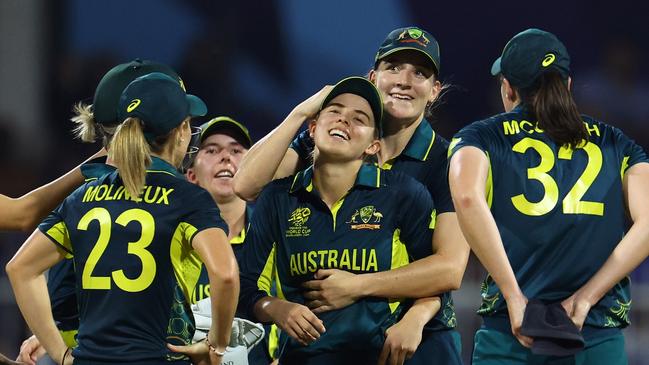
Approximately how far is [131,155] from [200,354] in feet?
1.97

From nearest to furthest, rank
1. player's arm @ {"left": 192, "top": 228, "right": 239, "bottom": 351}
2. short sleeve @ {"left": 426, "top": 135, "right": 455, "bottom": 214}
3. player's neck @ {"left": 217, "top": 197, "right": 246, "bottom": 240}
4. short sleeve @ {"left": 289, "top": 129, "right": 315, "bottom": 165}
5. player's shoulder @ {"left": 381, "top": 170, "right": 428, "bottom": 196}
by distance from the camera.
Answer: player's arm @ {"left": 192, "top": 228, "right": 239, "bottom": 351} < player's shoulder @ {"left": 381, "top": 170, "right": 428, "bottom": 196} < short sleeve @ {"left": 426, "top": 135, "right": 455, "bottom": 214} < short sleeve @ {"left": 289, "top": 129, "right": 315, "bottom": 165} < player's neck @ {"left": 217, "top": 197, "right": 246, "bottom": 240}

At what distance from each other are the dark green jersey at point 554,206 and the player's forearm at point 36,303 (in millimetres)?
1253

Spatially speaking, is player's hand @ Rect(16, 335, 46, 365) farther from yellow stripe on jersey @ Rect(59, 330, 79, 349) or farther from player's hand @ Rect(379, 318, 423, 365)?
player's hand @ Rect(379, 318, 423, 365)

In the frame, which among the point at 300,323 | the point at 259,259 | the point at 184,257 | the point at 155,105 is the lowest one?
the point at 300,323

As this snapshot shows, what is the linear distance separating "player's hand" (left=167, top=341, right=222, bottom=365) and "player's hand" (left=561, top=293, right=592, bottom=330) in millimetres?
997

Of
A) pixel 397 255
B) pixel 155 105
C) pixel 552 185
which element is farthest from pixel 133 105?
pixel 552 185

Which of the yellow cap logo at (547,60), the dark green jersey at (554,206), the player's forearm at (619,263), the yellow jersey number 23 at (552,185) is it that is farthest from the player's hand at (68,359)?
the yellow cap logo at (547,60)

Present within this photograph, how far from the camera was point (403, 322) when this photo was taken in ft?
10.1

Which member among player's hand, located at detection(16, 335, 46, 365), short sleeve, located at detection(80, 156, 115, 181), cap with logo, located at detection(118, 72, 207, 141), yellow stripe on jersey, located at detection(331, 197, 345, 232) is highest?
cap with logo, located at detection(118, 72, 207, 141)

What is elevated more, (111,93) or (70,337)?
(111,93)

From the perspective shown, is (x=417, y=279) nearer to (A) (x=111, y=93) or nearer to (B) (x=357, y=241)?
(B) (x=357, y=241)

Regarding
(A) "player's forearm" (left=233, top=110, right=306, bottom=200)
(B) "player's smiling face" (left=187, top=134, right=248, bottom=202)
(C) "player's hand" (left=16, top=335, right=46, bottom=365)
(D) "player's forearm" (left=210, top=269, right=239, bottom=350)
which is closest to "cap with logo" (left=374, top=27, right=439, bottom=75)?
(A) "player's forearm" (left=233, top=110, right=306, bottom=200)

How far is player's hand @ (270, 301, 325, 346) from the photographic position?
9.80 ft

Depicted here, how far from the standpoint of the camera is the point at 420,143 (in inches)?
137
